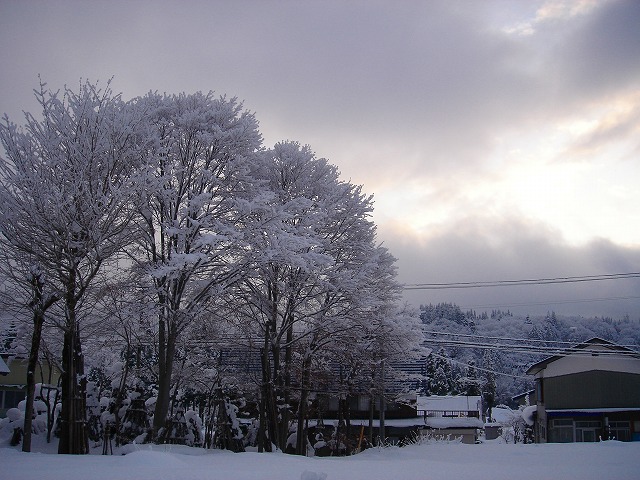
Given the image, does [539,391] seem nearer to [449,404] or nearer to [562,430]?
[562,430]

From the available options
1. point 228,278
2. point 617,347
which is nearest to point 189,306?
point 228,278

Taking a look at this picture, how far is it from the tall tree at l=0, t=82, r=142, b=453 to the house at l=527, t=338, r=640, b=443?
105 ft

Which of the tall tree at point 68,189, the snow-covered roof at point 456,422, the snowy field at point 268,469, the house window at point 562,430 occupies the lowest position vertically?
the snow-covered roof at point 456,422

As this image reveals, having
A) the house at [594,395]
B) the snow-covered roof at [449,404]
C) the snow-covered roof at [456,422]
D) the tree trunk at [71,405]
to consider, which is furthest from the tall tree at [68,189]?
the snow-covered roof at [449,404]

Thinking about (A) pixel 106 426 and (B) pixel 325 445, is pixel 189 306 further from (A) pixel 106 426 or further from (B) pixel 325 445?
(B) pixel 325 445

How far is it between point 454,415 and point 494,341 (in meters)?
19.9

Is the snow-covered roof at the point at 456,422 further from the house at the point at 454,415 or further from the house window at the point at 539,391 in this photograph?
the house window at the point at 539,391

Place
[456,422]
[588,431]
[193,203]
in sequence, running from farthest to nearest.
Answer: [456,422] → [588,431] → [193,203]

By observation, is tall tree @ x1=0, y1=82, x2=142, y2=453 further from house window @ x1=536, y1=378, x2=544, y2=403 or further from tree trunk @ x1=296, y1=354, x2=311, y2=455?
house window @ x1=536, y1=378, x2=544, y2=403

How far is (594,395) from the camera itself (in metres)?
39.2

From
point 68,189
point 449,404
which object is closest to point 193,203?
point 68,189

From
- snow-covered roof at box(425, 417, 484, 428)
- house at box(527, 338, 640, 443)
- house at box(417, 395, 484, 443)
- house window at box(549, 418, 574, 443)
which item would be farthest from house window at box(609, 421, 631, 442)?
snow-covered roof at box(425, 417, 484, 428)

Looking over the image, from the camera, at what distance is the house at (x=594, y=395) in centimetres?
3791

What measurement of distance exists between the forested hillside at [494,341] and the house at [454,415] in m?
5.10
